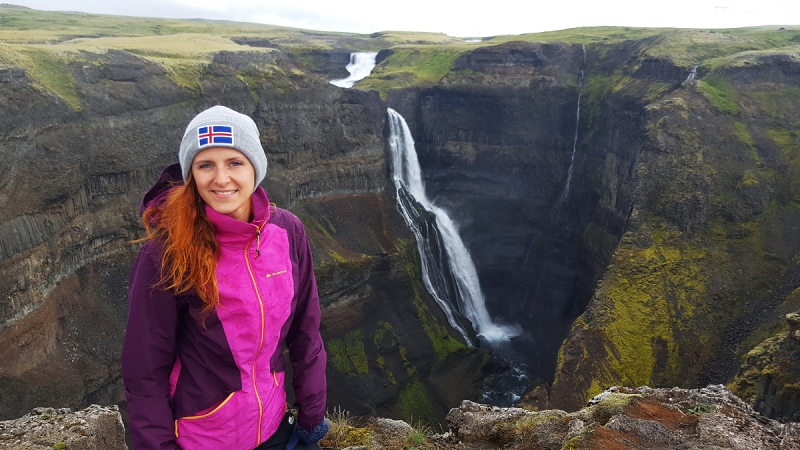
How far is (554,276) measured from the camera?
4475 centimetres

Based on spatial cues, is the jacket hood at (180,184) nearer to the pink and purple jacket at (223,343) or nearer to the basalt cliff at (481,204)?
the pink and purple jacket at (223,343)

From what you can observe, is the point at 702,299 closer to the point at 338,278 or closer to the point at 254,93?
the point at 338,278

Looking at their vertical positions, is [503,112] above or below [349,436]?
above

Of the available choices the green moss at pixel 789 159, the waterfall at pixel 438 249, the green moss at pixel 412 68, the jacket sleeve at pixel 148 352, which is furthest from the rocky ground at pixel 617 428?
the green moss at pixel 412 68

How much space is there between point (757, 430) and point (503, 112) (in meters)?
45.0

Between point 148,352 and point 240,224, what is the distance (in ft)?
4.07

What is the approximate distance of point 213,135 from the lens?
4.32 meters

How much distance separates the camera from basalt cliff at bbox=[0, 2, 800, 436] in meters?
22.8

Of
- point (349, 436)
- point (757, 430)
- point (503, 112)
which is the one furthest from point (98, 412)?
point (503, 112)

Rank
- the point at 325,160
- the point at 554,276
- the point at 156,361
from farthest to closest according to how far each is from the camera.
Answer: the point at 554,276 < the point at 325,160 < the point at 156,361

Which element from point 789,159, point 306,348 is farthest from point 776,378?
point 789,159

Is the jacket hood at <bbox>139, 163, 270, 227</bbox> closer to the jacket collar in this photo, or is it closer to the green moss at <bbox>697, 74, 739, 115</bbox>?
the jacket collar

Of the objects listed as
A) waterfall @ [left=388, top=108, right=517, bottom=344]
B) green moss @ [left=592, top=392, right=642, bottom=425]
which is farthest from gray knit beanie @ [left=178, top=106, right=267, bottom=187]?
waterfall @ [left=388, top=108, right=517, bottom=344]

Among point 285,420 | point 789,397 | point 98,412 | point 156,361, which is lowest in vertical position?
point 789,397
